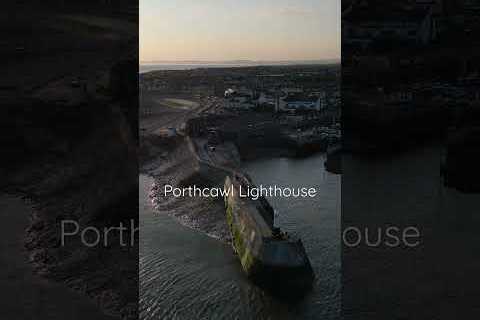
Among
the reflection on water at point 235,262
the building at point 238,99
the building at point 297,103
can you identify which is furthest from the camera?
the building at point 297,103

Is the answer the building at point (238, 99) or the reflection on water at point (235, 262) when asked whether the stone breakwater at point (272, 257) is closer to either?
the reflection on water at point (235, 262)

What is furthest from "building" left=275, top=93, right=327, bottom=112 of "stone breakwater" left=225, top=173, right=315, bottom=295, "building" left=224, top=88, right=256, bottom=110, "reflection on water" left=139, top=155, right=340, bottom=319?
"stone breakwater" left=225, top=173, right=315, bottom=295

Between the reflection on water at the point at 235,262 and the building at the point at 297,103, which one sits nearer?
the reflection on water at the point at 235,262

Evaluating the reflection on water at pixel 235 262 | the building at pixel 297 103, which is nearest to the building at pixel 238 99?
the building at pixel 297 103

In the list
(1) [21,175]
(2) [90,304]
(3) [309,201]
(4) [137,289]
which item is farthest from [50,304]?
(1) [21,175]

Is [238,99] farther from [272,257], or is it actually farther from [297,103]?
[272,257]

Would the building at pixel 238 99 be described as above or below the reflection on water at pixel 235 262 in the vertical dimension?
above

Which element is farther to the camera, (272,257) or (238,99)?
(238,99)

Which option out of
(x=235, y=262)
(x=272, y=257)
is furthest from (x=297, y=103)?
(x=272, y=257)

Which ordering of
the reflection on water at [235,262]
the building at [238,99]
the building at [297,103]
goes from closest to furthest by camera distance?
the reflection on water at [235,262]
the building at [238,99]
the building at [297,103]
